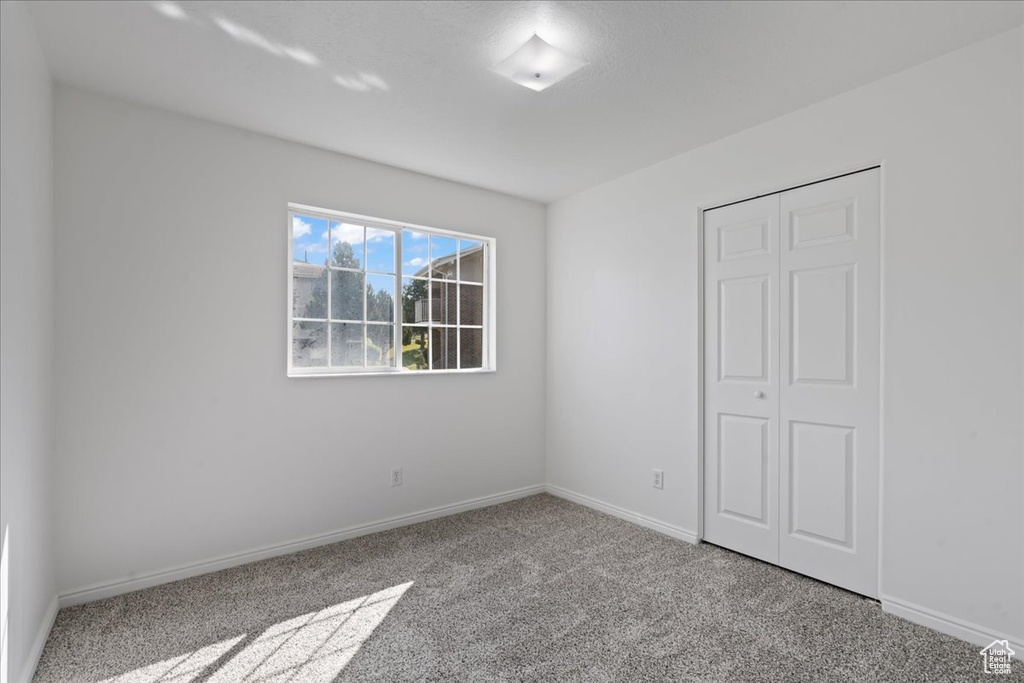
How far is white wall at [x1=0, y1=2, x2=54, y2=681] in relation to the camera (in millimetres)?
1729

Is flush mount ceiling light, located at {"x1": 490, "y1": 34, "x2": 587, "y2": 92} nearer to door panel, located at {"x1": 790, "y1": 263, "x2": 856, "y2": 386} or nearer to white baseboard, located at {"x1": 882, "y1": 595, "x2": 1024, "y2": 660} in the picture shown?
door panel, located at {"x1": 790, "y1": 263, "x2": 856, "y2": 386}

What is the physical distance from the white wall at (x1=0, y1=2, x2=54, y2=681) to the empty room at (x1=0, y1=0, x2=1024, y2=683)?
27 mm

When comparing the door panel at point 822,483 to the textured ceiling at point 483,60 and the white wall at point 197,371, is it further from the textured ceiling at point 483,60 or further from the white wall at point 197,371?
the white wall at point 197,371

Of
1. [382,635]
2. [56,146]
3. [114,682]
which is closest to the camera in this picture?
[114,682]

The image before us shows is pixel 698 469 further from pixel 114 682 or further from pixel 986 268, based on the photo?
pixel 114 682

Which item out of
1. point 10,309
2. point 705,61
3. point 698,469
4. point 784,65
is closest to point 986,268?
point 784,65

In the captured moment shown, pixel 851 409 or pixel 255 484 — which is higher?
pixel 851 409

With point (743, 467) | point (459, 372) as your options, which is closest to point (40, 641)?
point (459, 372)

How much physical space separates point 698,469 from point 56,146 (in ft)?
12.6

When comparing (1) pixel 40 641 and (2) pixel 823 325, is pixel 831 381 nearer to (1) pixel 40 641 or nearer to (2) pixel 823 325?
(2) pixel 823 325

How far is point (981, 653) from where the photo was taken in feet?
6.89

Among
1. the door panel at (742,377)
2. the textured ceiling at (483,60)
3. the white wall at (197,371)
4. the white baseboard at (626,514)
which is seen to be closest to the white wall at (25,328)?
the white wall at (197,371)

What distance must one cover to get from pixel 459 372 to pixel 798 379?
2246mm

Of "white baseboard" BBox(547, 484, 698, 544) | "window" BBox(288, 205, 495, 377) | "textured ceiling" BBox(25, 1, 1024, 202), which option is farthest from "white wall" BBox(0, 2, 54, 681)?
"white baseboard" BBox(547, 484, 698, 544)
